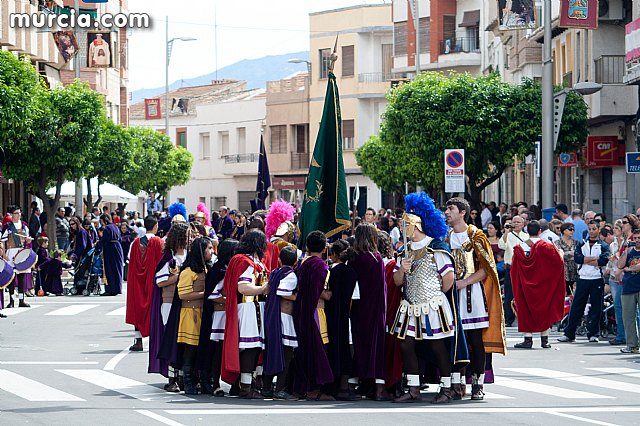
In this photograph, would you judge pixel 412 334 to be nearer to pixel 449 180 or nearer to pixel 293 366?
pixel 293 366

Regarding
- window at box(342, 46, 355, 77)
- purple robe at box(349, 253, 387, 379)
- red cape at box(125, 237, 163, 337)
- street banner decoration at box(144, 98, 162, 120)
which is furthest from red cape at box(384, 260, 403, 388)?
street banner decoration at box(144, 98, 162, 120)

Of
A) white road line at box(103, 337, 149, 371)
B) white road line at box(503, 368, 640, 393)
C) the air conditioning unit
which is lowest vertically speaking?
white road line at box(503, 368, 640, 393)

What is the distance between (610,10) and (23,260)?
1819 cm

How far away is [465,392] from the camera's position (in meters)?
13.5

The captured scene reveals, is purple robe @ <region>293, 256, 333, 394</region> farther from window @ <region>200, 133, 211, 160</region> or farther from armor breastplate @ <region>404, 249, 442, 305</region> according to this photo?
window @ <region>200, 133, 211, 160</region>

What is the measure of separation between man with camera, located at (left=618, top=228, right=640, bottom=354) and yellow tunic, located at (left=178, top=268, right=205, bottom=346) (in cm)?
697

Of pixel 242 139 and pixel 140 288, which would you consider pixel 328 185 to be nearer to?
pixel 140 288

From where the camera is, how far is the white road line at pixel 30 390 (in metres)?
13.2

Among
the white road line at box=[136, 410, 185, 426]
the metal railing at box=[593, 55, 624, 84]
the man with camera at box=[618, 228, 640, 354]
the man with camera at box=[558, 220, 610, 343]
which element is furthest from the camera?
the metal railing at box=[593, 55, 624, 84]

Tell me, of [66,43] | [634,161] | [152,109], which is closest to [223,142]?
[152,109]

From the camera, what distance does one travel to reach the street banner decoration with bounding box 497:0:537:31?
32.8 metres

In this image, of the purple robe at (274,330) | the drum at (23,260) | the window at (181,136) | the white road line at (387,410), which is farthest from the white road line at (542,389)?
the window at (181,136)

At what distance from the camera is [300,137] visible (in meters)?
74.9

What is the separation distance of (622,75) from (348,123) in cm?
3677
